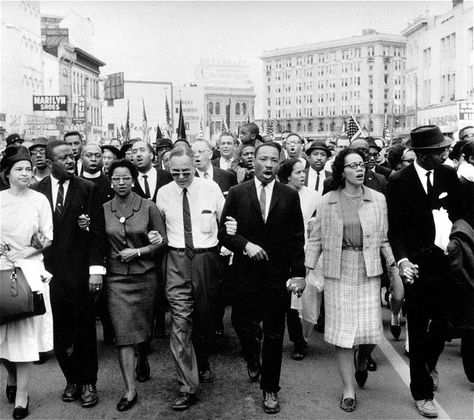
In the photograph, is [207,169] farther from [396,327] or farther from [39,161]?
[396,327]

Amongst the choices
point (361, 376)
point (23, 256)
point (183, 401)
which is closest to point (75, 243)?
point (23, 256)

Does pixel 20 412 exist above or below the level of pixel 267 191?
below

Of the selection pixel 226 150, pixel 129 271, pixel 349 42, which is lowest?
pixel 129 271

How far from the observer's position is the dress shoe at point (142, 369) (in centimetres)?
644

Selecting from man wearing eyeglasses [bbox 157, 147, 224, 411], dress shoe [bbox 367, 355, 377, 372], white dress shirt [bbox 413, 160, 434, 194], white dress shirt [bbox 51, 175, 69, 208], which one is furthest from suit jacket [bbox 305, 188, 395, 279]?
white dress shirt [bbox 51, 175, 69, 208]

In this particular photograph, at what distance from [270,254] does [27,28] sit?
54057 mm

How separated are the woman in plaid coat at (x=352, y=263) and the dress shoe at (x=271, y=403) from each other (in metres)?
0.53

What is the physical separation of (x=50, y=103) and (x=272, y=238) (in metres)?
47.3

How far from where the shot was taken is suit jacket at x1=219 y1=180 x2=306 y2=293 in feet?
19.2

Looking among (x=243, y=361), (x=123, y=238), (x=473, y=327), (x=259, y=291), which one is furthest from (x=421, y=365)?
(x=123, y=238)

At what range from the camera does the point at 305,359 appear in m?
7.14

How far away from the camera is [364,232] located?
5715 mm

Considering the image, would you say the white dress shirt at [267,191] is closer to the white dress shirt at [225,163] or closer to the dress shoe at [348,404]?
the dress shoe at [348,404]

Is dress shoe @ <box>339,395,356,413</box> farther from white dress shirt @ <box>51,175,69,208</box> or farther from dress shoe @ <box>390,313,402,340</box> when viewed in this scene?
white dress shirt @ <box>51,175,69,208</box>
